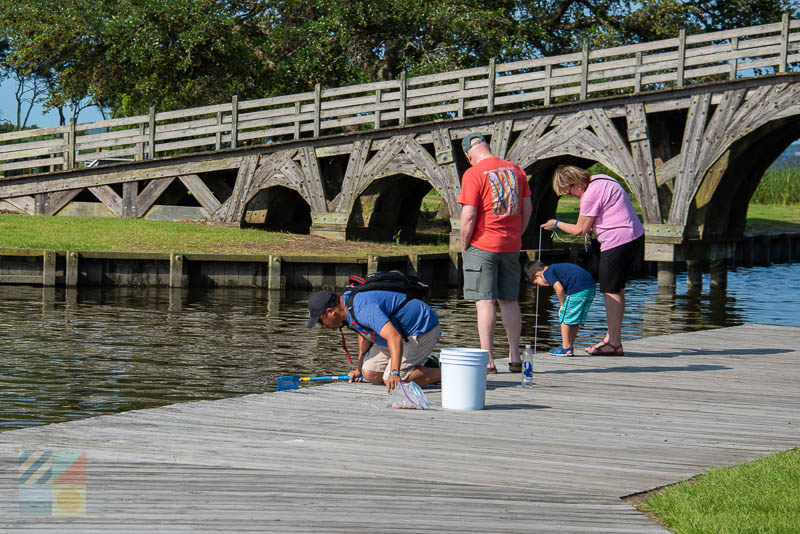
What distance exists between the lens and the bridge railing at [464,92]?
2397cm

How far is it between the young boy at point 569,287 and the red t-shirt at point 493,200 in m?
1.52

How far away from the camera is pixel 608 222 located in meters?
9.69

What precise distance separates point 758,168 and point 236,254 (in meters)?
13.6

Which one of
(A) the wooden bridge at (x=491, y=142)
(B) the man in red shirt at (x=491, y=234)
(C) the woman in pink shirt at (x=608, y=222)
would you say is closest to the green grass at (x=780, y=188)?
(A) the wooden bridge at (x=491, y=142)

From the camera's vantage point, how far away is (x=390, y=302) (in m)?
7.73

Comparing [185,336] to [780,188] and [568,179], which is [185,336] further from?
[780,188]

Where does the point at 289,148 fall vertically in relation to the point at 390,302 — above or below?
above

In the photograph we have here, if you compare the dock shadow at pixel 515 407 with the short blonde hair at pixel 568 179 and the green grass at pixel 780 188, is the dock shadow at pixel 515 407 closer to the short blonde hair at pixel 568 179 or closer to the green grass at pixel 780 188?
the short blonde hair at pixel 568 179

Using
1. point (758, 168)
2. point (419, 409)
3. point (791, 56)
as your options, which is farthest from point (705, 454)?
point (758, 168)

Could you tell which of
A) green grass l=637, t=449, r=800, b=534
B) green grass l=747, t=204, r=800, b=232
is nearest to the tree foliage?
green grass l=747, t=204, r=800, b=232

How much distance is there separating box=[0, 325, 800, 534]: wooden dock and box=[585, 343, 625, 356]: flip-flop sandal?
1.25 metres

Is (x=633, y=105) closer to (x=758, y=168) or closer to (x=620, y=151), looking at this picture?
(x=620, y=151)

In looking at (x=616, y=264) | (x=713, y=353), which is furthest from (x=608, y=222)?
(x=713, y=353)

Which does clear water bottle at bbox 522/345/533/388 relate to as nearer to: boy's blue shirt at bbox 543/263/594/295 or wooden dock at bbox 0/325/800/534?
wooden dock at bbox 0/325/800/534
